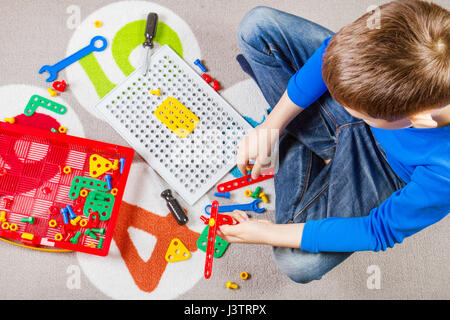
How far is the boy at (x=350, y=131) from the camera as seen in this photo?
0.42 m

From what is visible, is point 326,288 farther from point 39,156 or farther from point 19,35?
point 19,35

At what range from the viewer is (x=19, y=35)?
0.91 m

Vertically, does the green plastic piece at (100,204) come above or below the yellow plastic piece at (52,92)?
below

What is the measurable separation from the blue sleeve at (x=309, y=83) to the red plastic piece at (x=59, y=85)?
550mm

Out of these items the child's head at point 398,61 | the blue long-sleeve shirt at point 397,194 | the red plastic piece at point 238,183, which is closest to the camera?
the child's head at point 398,61

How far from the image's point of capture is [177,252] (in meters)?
0.86

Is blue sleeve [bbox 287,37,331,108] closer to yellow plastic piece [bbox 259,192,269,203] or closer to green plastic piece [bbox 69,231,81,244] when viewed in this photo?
yellow plastic piece [bbox 259,192,269,203]

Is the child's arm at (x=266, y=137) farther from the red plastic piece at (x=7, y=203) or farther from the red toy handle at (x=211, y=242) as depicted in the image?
the red plastic piece at (x=7, y=203)

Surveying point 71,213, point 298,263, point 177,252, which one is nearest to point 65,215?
point 71,213

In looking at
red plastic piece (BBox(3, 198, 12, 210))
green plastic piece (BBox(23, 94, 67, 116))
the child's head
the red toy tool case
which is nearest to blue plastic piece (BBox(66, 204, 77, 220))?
the red toy tool case

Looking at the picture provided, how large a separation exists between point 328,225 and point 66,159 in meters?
0.59

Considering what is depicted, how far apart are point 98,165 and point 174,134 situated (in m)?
0.19

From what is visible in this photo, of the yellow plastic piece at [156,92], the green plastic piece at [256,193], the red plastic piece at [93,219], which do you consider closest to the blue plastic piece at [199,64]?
the yellow plastic piece at [156,92]

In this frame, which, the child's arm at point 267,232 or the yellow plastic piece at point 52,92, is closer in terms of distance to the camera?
the child's arm at point 267,232
